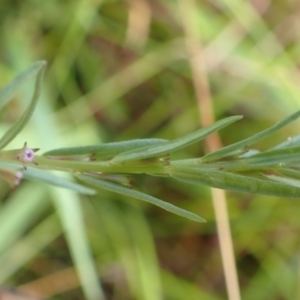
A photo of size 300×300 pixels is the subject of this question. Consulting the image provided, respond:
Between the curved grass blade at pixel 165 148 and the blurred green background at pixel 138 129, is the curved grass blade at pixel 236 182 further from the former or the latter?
the blurred green background at pixel 138 129

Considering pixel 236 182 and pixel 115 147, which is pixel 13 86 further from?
pixel 236 182

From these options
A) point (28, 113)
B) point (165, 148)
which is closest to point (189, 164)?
point (165, 148)

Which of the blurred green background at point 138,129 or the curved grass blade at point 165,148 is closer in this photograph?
the curved grass blade at point 165,148

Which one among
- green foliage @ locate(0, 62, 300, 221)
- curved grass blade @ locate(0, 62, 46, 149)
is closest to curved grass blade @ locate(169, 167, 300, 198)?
green foliage @ locate(0, 62, 300, 221)

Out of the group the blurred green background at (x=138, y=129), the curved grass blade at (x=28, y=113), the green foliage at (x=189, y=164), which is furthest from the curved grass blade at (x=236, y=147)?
the blurred green background at (x=138, y=129)

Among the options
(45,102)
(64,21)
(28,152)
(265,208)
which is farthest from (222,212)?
(28,152)
